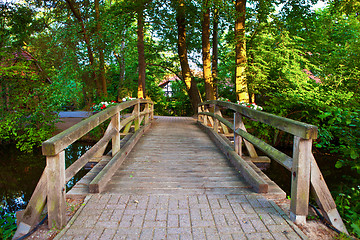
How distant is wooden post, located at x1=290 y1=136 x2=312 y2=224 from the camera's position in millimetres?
2426

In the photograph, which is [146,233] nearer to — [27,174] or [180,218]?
[180,218]

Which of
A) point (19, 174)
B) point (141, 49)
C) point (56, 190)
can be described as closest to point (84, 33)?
point (141, 49)

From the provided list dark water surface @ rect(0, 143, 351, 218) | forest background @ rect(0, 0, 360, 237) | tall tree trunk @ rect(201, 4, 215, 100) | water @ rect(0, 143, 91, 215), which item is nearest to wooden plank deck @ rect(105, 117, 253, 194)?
dark water surface @ rect(0, 143, 351, 218)

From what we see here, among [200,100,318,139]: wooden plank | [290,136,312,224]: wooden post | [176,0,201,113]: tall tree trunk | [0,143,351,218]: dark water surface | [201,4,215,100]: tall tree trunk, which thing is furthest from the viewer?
[176,0,201,113]: tall tree trunk

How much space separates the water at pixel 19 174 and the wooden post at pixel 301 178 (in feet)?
→ 17.9

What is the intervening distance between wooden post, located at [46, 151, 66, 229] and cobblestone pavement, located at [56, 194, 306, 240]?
0.43 feet

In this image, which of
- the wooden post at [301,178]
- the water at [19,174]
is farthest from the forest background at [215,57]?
the wooden post at [301,178]

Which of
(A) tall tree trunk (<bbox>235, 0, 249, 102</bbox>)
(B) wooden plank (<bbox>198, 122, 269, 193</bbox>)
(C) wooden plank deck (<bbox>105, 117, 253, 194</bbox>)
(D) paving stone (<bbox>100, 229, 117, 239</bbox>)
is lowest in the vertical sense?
(D) paving stone (<bbox>100, 229, 117, 239</bbox>)

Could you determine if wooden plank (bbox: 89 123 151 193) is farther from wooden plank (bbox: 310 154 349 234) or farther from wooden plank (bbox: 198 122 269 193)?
wooden plank (bbox: 310 154 349 234)

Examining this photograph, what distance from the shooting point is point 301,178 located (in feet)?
8.05

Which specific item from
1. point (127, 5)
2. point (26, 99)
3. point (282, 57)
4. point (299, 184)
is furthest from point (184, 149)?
point (127, 5)

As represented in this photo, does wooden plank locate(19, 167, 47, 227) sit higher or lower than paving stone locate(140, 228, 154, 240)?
higher

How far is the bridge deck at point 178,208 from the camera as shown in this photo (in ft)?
7.50

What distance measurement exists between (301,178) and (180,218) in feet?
3.98
